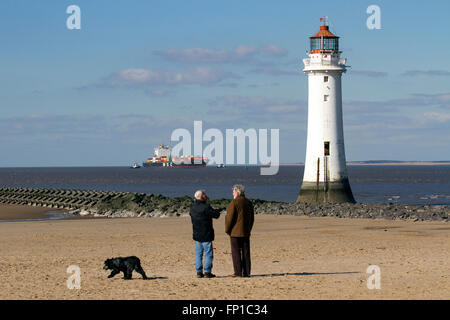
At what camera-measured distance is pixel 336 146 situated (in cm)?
3962

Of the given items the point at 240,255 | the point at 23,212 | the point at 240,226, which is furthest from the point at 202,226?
the point at 23,212

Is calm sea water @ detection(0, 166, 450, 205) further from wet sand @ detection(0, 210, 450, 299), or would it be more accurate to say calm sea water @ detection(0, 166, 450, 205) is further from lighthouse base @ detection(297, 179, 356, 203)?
wet sand @ detection(0, 210, 450, 299)

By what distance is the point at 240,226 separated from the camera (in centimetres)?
1377

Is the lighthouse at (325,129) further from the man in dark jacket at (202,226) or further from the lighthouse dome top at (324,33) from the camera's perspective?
the man in dark jacket at (202,226)

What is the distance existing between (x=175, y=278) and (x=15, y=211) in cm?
3315

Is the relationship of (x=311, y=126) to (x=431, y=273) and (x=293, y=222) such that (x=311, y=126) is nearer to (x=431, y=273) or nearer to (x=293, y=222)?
(x=293, y=222)

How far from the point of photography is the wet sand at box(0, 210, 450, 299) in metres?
12.3

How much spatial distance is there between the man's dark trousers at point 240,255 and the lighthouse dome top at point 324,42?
91.9ft

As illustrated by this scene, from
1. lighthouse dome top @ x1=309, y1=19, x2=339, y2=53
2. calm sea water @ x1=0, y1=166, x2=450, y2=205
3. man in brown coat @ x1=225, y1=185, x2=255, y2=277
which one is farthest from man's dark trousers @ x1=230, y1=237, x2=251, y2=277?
calm sea water @ x1=0, y1=166, x2=450, y2=205

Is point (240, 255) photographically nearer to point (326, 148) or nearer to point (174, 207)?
point (174, 207)

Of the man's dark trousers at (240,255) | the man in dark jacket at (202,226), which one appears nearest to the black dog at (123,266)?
the man in dark jacket at (202,226)

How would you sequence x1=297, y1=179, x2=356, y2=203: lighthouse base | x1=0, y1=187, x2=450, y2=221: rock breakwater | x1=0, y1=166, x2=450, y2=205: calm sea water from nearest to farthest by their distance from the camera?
x1=0, y1=187, x2=450, y2=221: rock breakwater < x1=297, y1=179, x2=356, y2=203: lighthouse base < x1=0, y1=166, x2=450, y2=205: calm sea water

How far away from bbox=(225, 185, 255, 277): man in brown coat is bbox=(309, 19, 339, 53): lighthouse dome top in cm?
2801

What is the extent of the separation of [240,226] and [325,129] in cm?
2628
